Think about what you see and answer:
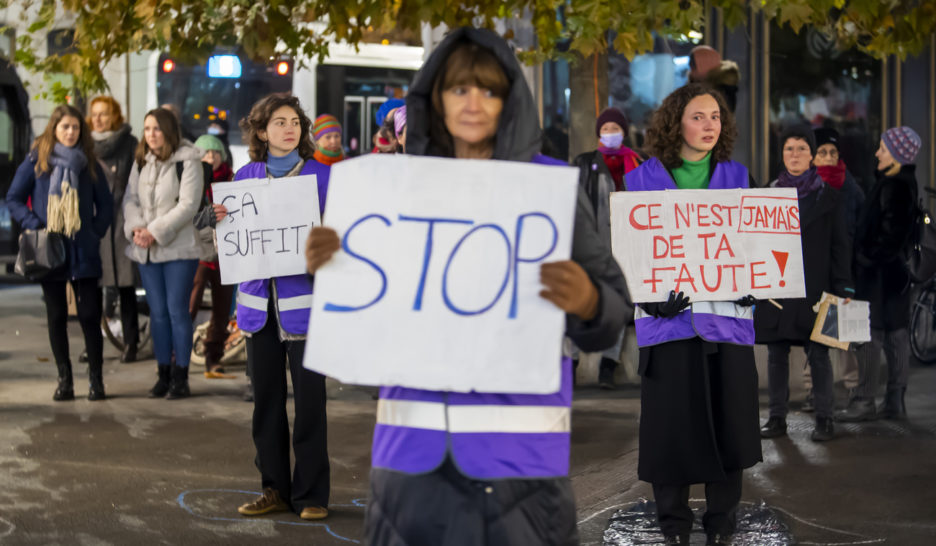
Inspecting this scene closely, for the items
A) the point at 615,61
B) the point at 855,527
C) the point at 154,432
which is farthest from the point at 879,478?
the point at 615,61

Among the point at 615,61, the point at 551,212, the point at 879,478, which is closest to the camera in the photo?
the point at 551,212

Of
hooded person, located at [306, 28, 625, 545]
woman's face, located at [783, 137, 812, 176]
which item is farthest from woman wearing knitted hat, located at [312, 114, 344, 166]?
hooded person, located at [306, 28, 625, 545]

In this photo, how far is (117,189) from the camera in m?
10.7

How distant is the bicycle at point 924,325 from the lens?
11.3m

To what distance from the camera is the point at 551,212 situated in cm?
304

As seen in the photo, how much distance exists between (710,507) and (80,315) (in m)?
5.89

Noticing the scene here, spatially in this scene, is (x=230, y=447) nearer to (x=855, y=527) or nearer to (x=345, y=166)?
(x=855, y=527)

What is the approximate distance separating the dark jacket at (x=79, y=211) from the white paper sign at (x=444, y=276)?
677 cm

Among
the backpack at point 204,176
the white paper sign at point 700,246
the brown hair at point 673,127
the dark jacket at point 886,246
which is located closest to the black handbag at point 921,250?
the dark jacket at point 886,246

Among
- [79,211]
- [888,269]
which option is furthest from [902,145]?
[79,211]

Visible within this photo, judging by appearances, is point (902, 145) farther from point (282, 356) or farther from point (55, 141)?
point (55, 141)

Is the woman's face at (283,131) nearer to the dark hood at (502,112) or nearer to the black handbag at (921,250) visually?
the dark hood at (502,112)

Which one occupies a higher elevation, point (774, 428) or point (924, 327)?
point (924, 327)

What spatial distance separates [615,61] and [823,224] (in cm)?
869
